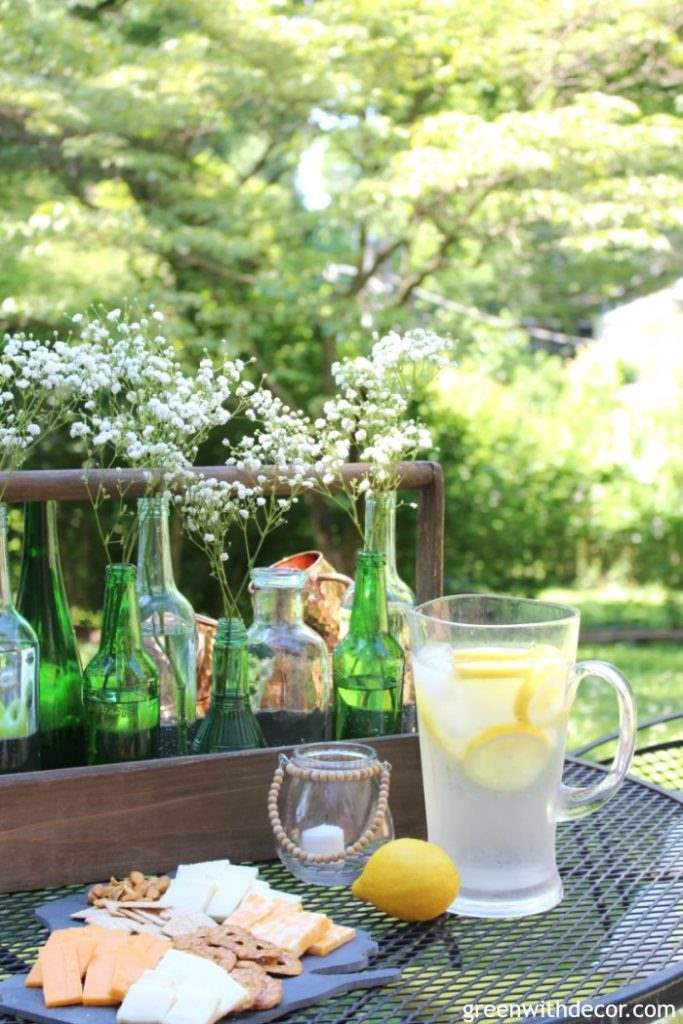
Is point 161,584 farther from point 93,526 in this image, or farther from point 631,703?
point 93,526

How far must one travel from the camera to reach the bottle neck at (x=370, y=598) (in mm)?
1261

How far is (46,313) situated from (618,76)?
3.79 m

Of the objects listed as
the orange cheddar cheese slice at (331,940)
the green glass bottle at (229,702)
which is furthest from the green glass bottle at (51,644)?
the orange cheddar cheese slice at (331,940)

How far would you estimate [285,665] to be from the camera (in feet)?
4.11

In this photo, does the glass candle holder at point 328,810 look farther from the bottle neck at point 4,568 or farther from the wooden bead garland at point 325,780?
the bottle neck at point 4,568

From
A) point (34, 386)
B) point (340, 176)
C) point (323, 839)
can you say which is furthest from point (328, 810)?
point (340, 176)

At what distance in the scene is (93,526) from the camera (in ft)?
21.4

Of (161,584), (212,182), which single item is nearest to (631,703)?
(161,584)

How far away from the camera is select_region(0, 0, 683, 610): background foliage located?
5.60 metres

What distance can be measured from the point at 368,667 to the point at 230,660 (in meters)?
0.15

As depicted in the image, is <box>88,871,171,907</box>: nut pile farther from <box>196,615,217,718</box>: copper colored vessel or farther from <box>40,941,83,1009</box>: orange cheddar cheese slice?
<box>196,615,217,718</box>: copper colored vessel

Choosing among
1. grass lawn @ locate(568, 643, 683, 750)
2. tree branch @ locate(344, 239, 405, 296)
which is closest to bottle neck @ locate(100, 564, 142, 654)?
grass lawn @ locate(568, 643, 683, 750)

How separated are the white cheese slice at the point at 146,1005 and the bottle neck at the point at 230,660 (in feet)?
1.21

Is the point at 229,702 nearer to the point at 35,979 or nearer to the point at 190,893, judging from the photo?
the point at 190,893
